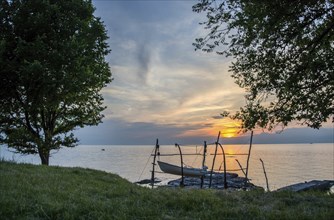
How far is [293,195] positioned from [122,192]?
6.01m

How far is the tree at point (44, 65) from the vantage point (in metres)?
24.1

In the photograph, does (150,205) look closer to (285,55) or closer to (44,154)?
(285,55)

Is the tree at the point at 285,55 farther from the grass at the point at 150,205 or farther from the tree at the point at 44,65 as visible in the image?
the tree at the point at 44,65

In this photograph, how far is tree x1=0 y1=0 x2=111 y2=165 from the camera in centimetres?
2412

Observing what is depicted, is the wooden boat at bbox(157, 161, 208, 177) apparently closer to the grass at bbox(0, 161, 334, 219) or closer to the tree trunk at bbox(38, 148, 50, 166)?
the tree trunk at bbox(38, 148, 50, 166)

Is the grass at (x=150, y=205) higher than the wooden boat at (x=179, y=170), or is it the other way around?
the grass at (x=150, y=205)

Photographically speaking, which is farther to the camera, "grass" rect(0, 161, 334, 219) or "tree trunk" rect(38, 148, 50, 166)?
"tree trunk" rect(38, 148, 50, 166)

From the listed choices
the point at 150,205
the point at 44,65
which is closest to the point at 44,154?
the point at 44,65

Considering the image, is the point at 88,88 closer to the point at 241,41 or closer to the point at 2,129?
the point at 2,129

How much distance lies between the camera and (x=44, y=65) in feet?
77.5

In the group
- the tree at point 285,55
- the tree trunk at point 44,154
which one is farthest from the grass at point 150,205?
the tree trunk at point 44,154

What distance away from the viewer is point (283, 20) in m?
10.5

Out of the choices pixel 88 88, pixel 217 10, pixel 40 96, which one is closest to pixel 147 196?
pixel 217 10

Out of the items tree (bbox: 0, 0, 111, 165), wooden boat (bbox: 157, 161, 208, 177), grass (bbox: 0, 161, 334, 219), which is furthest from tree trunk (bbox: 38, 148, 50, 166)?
wooden boat (bbox: 157, 161, 208, 177)
